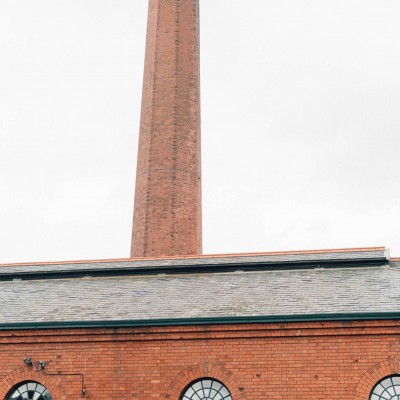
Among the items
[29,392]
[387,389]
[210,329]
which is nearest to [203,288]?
[210,329]

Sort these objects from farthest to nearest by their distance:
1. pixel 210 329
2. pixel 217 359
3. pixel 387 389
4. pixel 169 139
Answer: pixel 169 139 < pixel 210 329 < pixel 217 359 < pixel 387 389

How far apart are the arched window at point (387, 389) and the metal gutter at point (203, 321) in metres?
1.12

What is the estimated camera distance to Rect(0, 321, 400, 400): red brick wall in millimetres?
12594

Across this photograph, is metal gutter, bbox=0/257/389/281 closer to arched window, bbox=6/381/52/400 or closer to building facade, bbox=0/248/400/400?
building facade, bbox=0/248/400/400

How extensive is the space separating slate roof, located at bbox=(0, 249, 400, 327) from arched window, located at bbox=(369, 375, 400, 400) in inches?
50.2

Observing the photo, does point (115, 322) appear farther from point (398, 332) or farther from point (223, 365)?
point (398, 332)

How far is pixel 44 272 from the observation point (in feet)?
56.4

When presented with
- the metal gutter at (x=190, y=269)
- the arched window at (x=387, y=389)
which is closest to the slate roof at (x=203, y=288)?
the metal gutter at (x=190, y=269)

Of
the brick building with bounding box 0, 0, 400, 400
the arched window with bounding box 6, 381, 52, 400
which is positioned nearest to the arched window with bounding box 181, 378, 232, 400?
the brick building with bounding box 0, 0, 400, 400

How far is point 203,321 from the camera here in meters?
13.2

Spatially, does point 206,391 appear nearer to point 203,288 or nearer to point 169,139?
point 203,288

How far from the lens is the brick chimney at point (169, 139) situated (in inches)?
856

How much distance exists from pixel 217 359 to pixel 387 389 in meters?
3.24

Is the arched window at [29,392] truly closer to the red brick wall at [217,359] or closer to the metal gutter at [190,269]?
the red brick wall at [217,359]
